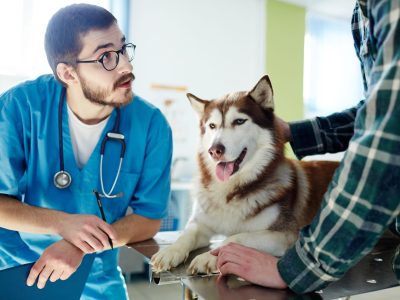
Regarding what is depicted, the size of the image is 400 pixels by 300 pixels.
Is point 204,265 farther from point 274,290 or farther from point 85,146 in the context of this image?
point 85,146

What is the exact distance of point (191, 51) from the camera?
354 cm

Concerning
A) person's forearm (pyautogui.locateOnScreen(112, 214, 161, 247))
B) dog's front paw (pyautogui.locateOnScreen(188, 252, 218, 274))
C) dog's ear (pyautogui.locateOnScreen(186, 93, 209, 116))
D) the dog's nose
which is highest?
dog's ear (pyautogui.locateOnScreen(186, 93, 209, 116))

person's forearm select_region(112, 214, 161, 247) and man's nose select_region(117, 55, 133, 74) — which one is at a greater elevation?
man's nose select_region(117, 55, 133, 74)

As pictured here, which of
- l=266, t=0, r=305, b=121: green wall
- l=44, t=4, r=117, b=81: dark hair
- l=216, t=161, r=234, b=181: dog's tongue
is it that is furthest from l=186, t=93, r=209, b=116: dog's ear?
l=266, t=0, r=305, b=121: green wall

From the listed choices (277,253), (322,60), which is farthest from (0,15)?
(322,60)

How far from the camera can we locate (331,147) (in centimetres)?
110

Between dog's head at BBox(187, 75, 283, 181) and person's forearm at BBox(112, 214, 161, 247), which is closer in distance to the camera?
person's forearm at BBox(112, 214, 161, 247)

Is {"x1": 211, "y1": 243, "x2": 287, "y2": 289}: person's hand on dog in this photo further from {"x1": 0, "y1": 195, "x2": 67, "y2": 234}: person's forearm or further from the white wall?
→ the white wall

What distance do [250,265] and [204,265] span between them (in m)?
0.12

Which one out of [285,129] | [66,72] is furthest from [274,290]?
[66,72]

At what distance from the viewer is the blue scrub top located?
109 centimetres

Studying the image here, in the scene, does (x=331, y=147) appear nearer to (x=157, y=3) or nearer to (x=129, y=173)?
(x=129, y=173)

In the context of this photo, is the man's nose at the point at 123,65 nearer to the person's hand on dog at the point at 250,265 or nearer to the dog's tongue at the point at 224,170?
the dog's tongue at the point at 224,170

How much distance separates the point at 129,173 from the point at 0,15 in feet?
7.67
